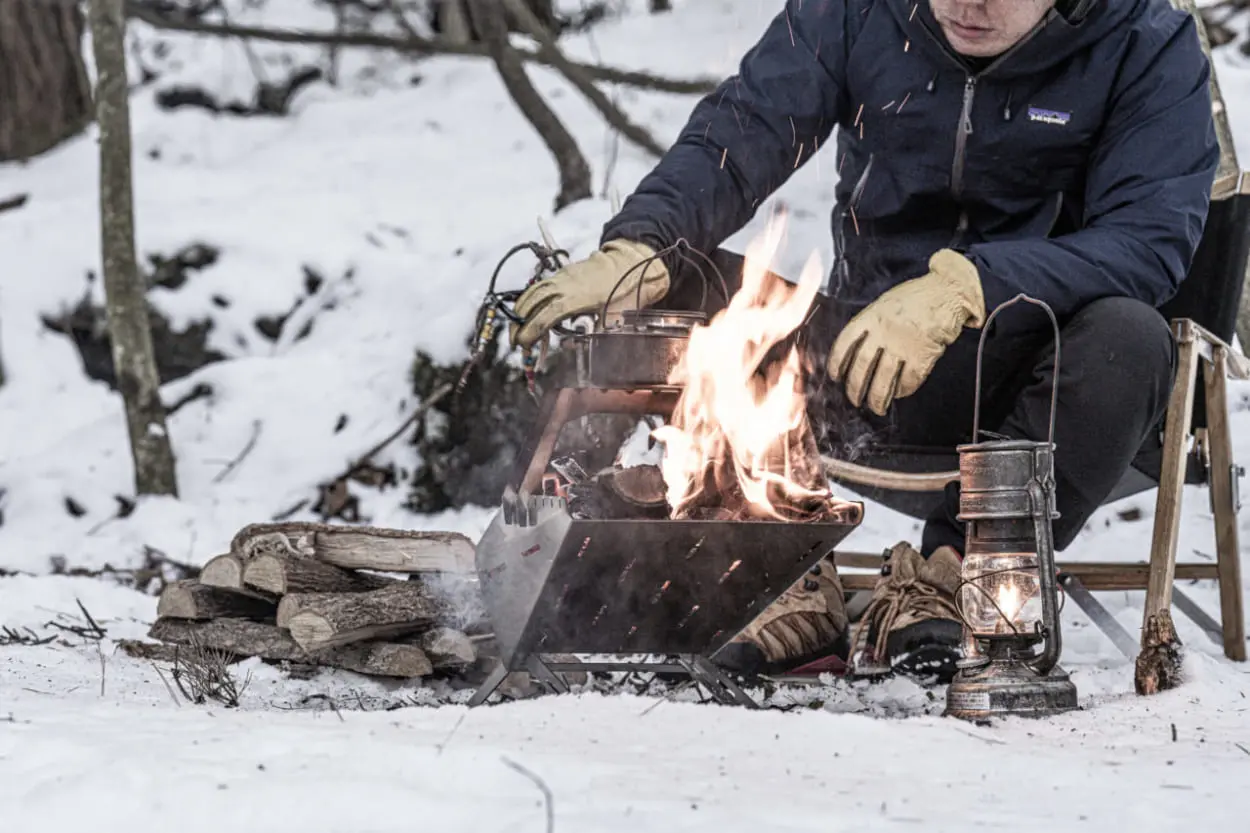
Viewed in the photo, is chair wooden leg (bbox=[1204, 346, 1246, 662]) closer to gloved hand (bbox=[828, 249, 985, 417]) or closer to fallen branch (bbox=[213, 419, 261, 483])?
gloved hand (bbox=[828, 249, 985, 417])

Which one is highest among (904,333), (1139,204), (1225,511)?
(1139,204)

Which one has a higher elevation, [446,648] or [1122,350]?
[1122,350]

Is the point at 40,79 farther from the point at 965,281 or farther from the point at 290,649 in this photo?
the point at 965,281

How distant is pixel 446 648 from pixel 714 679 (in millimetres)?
727

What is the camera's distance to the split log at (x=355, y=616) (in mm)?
3000

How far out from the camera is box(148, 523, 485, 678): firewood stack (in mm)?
3059

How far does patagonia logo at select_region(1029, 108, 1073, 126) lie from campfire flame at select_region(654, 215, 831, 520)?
1.04 metres

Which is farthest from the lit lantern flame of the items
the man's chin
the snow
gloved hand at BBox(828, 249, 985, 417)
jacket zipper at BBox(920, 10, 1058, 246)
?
the man's chin

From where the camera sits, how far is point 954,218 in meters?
3.40

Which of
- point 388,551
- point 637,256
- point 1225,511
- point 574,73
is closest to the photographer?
point 637,256

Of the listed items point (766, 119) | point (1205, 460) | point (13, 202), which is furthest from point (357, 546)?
point (13, 202)

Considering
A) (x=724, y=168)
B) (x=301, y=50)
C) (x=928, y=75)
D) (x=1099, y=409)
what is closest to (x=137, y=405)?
(x=724, y=168)

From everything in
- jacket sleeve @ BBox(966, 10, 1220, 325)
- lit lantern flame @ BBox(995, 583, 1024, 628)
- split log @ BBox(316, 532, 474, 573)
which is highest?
jacket sleeve @ BBox(966, 10, 1220, 325)

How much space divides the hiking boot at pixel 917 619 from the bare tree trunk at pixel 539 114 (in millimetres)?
4059
